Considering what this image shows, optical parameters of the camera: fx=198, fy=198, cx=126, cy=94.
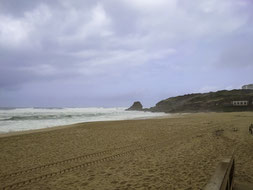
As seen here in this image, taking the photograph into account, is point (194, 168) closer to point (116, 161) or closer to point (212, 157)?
point (212, 157)

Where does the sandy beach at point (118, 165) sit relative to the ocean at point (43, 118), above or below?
below

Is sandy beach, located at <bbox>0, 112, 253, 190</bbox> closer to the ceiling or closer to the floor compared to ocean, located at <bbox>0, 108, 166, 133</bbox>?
closer to the floor

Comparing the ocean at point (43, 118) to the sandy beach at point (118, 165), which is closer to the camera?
the sandy beach at point (118, 165)

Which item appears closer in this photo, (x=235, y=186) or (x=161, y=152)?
(x=235, y=186)

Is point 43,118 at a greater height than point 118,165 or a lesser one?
greater

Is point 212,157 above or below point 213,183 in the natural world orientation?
below

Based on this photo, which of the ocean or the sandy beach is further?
the ocean

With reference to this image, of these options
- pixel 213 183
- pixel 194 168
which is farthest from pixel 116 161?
pixel 213 183

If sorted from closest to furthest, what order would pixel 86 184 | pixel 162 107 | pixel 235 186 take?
1. pixel 235 186
2. pixel 86 184
3. pixel 162 107

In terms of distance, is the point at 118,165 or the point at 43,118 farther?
the point at 43,118

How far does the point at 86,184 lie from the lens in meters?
5.00

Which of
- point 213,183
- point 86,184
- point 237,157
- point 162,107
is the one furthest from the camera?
point 162,107

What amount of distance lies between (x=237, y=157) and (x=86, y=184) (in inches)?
206

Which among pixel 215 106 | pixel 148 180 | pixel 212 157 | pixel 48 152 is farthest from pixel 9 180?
pixel 215 106
